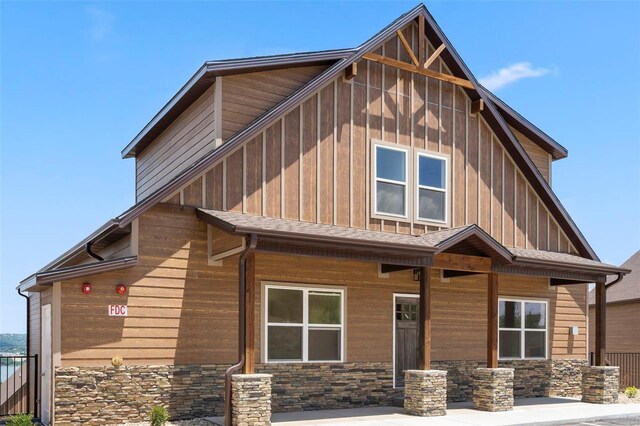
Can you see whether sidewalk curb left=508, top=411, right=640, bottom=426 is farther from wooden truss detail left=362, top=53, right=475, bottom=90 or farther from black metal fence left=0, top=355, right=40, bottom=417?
black metal fence left=0, top=355, right=40, bottom=417

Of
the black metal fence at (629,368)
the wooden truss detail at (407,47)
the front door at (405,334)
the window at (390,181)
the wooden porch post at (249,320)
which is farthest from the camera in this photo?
the black metal fence at (629,368)

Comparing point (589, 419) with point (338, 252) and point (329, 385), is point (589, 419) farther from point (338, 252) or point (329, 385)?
point (338, 252)

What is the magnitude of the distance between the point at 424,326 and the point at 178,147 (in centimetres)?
725

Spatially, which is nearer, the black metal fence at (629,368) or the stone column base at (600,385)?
the stone column base at (600,385)

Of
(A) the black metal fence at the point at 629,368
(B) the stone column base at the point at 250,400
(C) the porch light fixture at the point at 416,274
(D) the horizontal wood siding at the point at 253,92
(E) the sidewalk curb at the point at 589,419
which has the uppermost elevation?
(D) the horizontal wood siding at the point at 253,92

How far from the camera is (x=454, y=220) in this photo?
17.5 m

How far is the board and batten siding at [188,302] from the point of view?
12.7 meters

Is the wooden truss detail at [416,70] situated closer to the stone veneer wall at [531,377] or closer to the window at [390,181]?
the window at [390,181]

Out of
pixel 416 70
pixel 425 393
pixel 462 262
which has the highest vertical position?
pixel 416 70

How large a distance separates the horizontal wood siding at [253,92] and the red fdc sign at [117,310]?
Answer: 4.15m

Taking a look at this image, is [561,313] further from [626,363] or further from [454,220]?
[626,363]

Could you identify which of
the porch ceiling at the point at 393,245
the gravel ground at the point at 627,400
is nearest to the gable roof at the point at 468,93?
the porch ceiling at the point at 393,245

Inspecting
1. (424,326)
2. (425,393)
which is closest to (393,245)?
(424,326)

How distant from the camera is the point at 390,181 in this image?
16578 mm
